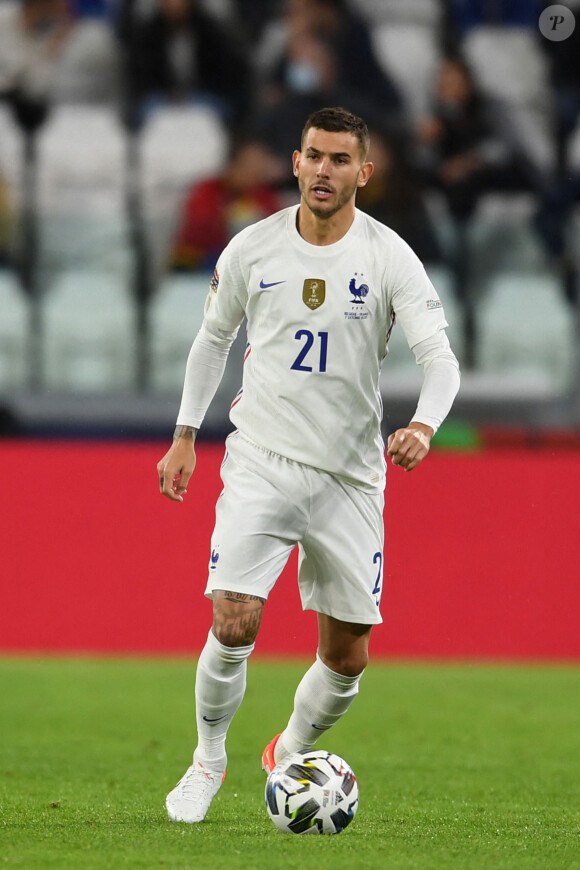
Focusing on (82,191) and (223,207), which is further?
(82,191)

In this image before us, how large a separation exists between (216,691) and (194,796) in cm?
30

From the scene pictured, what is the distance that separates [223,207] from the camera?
9930 mm

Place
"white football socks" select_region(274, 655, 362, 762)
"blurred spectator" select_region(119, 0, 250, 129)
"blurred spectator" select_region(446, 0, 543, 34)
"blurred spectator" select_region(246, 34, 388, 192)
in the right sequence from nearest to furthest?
"white football socks" select_region(274, 655, 362, 762) → "blurred spectator" select_region(246, 34, 388, 192) → "blurred spectator" select_region(119, 0, 250, 129) → "blurred spectator" select_region(446, 0, 543, 34)

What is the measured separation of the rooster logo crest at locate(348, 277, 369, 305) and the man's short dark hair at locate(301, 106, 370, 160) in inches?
14.9

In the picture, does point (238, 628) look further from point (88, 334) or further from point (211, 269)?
point (211, 269)

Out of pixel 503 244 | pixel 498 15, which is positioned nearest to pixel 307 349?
pixel 503 244

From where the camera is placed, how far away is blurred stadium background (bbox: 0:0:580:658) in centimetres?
814

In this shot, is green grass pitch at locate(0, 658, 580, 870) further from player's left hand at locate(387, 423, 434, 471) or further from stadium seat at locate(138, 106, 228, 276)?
stadium seat at locate(138, 106, 228, 276)

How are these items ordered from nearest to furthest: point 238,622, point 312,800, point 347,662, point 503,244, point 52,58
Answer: point 312,800 → point 238,622 → point 347,662 → point 503,244 → point 52,58

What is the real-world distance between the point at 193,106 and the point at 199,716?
7.38 metres

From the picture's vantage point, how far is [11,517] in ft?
26.7

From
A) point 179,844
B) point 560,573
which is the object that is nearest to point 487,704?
point 560,573

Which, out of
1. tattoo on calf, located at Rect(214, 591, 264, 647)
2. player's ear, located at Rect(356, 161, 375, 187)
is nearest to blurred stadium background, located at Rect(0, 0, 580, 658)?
player's ear, located at Rect(356, 161, 375, 187)

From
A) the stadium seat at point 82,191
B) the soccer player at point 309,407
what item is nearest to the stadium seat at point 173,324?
the stadium seat at point 82,191
